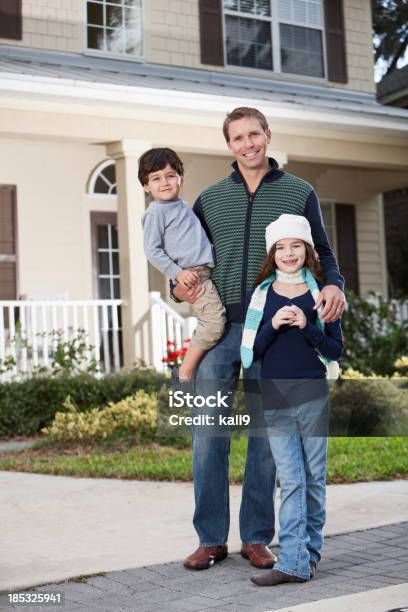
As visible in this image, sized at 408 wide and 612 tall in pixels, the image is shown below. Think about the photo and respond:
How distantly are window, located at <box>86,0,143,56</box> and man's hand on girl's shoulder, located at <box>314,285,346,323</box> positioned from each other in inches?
372

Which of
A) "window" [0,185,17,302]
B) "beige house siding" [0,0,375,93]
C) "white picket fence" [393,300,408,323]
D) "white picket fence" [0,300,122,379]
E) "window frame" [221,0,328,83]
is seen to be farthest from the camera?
"window frame" [221,0,328,83]

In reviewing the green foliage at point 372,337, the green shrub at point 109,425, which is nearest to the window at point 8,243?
the green shrub at point 109,425

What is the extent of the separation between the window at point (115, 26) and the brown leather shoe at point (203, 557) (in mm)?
9526

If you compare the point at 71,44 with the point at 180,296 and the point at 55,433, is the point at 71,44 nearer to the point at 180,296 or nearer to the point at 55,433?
the point at 55,433

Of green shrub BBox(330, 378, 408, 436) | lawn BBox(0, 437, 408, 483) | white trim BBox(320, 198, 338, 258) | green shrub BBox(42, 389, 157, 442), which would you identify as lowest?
lawn BBox(0, 437, 408, 483)

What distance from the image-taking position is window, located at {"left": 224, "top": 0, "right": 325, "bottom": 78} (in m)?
13.5

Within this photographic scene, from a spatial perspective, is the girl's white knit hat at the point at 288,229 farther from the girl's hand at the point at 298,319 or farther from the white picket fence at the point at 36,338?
the white picket fence at the point at 36,338

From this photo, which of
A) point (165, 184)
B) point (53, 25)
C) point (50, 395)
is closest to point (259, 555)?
point (165, 184)

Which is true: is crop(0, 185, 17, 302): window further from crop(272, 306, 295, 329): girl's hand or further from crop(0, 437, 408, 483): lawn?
crop(272, 306, 295, 329): girl's hand

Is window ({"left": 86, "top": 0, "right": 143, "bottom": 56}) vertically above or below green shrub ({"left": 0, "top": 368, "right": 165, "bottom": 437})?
above

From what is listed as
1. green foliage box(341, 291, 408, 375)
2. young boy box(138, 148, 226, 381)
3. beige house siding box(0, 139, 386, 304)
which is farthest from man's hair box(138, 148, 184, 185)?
beige house siding box(0, 139, 386, 304)

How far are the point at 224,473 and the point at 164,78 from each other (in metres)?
8.52

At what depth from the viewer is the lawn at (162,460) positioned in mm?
6457

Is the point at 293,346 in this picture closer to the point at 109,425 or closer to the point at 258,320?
the point at 258,320
